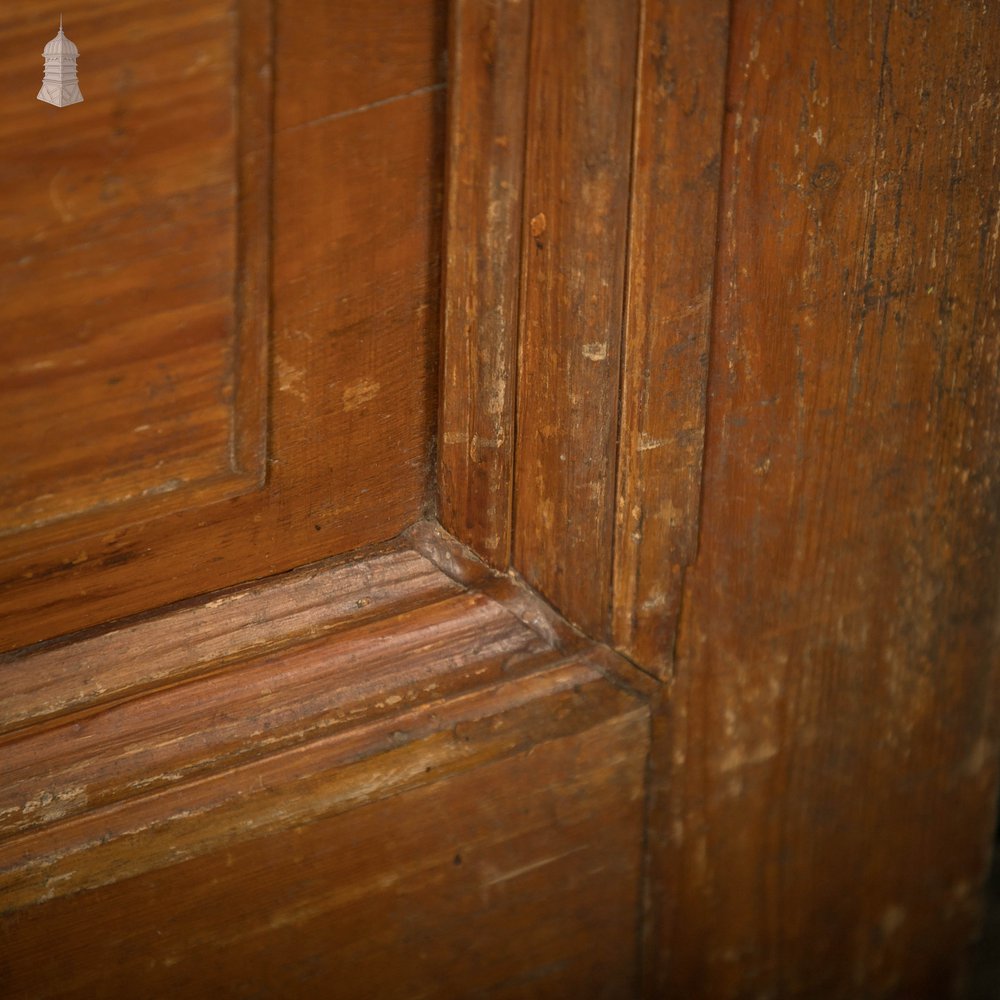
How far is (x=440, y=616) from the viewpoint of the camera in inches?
Result: 27.1

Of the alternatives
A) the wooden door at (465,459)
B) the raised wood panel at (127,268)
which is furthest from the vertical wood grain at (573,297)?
the raised wood panel at (127,268)

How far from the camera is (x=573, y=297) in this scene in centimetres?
64

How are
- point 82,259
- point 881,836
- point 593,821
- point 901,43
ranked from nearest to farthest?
point 82,259 → point 901,43 → point 593,821 → point 881,836

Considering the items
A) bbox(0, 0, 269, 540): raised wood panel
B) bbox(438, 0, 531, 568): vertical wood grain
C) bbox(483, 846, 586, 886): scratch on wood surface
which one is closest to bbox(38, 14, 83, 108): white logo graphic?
bbox(0, 0, 269, 540): raised wood panel

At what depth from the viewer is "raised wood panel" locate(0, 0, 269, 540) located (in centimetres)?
52

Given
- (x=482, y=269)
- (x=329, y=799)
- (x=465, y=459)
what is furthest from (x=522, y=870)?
(x=482, y=269)

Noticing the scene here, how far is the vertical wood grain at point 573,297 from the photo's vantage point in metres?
0.60

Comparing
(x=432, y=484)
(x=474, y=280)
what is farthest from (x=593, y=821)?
(x=474, y=280)

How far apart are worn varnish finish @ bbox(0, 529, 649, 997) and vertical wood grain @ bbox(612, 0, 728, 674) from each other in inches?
2.3

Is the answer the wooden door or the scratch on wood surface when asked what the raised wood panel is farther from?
the scratch on wood surface

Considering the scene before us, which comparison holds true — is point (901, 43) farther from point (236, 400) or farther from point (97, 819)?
point (97, 819)

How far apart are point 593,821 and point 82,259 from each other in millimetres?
459

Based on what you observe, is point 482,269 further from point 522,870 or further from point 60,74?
point 522,870

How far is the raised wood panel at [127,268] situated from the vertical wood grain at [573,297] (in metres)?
0.15
